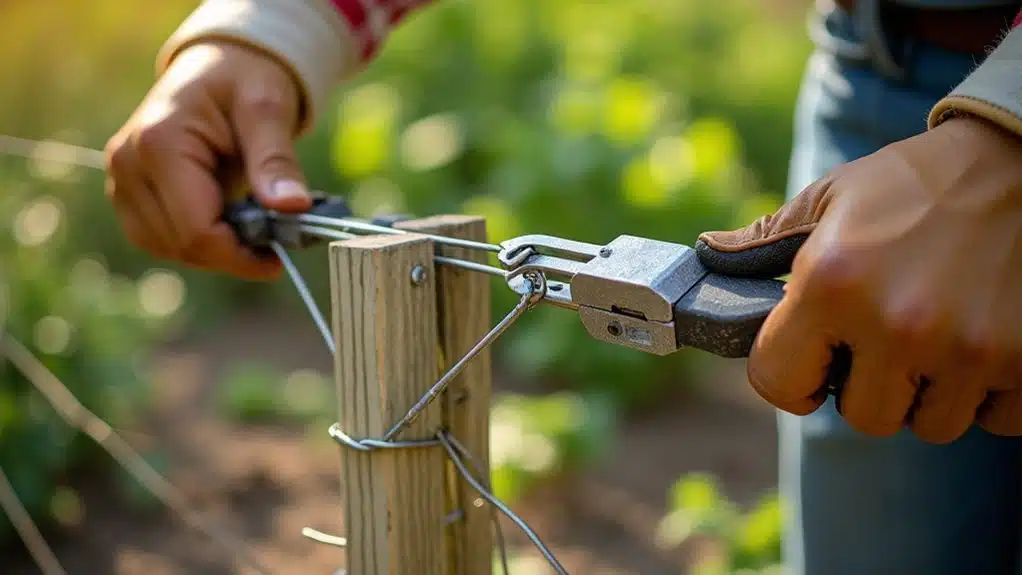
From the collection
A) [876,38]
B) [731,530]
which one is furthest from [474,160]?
[876,38]

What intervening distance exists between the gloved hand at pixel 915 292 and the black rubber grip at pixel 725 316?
2 centimetres

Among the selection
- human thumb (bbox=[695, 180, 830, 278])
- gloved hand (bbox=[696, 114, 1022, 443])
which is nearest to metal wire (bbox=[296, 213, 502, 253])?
human thumb (bbox=[695, 180, 830, 278])

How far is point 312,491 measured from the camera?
2938 millimetres

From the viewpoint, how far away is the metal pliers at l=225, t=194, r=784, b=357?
863 mm

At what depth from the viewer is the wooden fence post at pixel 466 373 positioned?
3.73ft

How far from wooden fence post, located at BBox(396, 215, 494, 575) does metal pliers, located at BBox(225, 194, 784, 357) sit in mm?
121

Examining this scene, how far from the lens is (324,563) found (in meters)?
2.57

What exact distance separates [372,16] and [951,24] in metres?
0.83

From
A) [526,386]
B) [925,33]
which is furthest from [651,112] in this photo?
[925,33]

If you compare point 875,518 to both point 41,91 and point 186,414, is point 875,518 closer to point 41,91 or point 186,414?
point 186,414

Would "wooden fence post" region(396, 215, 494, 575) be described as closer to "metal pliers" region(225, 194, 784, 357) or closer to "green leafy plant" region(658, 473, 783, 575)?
"metal pliers" region(225, 194, 784, 357)

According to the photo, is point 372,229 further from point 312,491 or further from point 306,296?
point 312,491

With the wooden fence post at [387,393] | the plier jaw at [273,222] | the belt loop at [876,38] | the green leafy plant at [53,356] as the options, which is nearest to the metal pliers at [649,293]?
the wooden fence post at [387,393]

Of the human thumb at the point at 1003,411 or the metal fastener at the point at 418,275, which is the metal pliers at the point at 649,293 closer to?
the metal fastener at the point at 418,275
